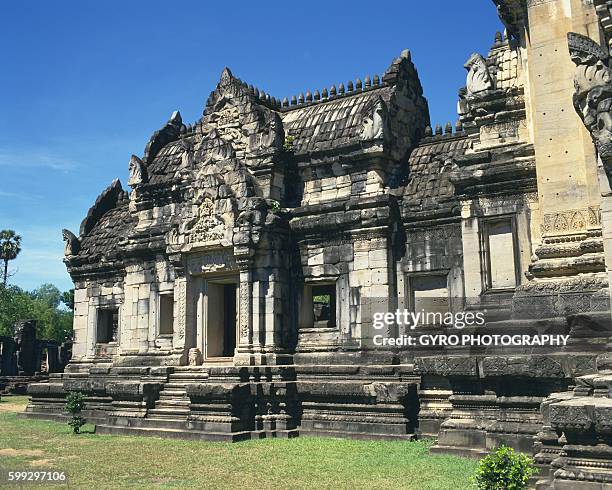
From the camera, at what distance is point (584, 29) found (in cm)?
1159

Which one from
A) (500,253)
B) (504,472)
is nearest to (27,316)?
(500,253)

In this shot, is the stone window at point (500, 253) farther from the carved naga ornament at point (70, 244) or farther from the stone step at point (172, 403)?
the carved naga ornament at point (70, 244)

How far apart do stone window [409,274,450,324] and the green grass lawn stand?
318 centimetres

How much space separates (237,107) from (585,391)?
13.7 meters

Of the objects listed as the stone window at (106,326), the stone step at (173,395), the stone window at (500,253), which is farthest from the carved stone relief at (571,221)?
the stone window at (106,326)

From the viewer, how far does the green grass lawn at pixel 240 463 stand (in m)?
10.7

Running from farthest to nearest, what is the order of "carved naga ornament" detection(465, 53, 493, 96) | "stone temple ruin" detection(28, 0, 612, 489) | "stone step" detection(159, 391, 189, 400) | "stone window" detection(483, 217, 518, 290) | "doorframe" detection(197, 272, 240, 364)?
"doorframe" detection(197, 272, 240, 364) < "stone step" detection(159, 391, 189, 400) < "carved naga ornament" detection(465, 53, 493, 96) < "stone window" detection(483, 217, 518, 290) < "stone temple ruin" detection(28, 0, 612, 489)

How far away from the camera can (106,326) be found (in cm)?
2412

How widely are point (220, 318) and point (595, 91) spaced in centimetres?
1339

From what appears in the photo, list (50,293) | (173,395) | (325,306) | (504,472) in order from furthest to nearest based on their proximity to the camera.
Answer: (50,293)
(325,306)
(173,395)
(504,472)

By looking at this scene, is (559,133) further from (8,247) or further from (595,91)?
(8,247)

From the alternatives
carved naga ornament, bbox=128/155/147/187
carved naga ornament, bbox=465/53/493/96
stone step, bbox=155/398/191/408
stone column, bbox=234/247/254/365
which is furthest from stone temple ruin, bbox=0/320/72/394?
carved naga ornament, bbox=465/53/493/96

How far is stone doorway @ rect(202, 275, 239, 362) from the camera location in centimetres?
1886

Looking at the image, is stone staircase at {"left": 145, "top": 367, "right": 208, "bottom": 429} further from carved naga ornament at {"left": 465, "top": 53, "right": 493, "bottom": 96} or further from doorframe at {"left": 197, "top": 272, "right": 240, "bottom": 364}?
carved naga ornament at {"left": 465, "top": 53, "right": 493, "bottom": 96}
